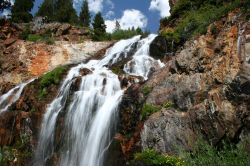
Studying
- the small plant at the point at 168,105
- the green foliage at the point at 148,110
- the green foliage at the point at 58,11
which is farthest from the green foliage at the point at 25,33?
the small plant at the point at 168,105

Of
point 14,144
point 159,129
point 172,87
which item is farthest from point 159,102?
point 14,144

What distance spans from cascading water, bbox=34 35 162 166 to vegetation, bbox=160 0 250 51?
5.64m

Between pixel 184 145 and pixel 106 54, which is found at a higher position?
pixel 106 54

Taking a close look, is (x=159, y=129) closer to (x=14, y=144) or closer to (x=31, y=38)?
(x=14, y=144)

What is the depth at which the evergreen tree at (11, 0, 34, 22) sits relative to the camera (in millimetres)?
50691

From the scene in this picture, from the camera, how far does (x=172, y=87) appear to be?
765 inches

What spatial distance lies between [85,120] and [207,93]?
593 centimetres

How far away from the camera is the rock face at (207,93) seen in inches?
621

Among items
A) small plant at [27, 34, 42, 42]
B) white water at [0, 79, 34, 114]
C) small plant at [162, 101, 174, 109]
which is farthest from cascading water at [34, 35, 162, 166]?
small plant at [27, 34, 42, 42]

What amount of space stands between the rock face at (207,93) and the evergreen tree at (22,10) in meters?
33.7

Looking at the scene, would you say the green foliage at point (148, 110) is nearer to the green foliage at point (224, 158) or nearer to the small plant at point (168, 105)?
the small plant at point (168, 105)

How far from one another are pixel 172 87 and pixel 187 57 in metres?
1.68

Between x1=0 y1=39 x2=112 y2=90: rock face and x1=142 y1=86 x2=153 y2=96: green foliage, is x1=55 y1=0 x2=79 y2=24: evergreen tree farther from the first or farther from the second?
x1=142 y1=86 x2=153 y2=96: green foliage

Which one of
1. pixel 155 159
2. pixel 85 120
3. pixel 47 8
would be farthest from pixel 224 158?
pixel 47 8
